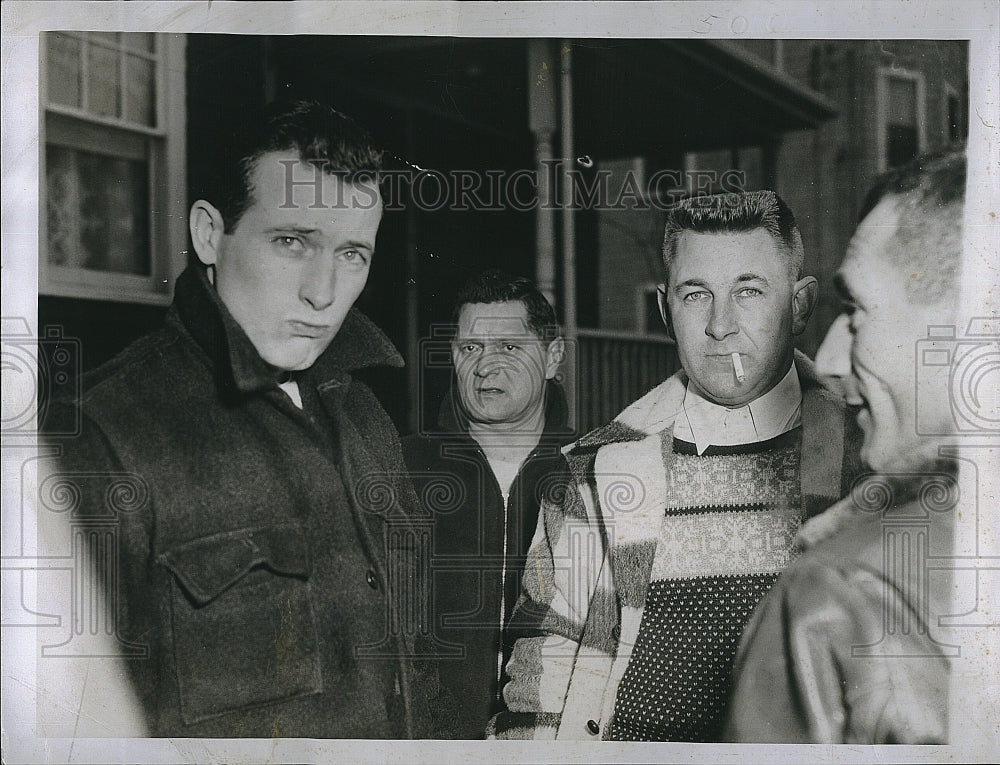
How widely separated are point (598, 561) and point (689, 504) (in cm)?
42

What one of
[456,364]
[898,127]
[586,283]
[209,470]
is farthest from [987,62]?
[209,470]

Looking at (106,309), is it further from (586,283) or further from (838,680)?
(838,680)

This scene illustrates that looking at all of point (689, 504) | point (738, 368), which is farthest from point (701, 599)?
point (738, 368)

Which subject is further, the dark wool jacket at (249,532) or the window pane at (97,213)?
the window pane at (97,213)

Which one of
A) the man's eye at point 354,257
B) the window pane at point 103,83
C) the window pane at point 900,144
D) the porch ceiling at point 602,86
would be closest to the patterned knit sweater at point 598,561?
the window pane at point 900,144

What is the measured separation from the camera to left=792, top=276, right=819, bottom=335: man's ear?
11.2 feet

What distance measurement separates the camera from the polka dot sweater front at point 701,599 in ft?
11.0

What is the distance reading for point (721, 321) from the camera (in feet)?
11.2

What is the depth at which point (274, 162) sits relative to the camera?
11.1ft

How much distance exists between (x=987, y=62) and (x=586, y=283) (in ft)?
5.93

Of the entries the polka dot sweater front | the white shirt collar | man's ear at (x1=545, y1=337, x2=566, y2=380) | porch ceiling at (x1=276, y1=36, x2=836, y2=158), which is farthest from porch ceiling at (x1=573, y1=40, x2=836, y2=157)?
the polka dot sweater front

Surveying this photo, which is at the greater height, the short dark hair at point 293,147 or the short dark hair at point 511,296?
the short dark hair at point 293,147

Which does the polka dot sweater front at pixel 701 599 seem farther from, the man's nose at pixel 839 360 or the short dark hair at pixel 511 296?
the short dark hair at pixel 511 296

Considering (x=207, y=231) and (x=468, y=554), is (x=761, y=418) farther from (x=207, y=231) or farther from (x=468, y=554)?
(x=207, y=231)
